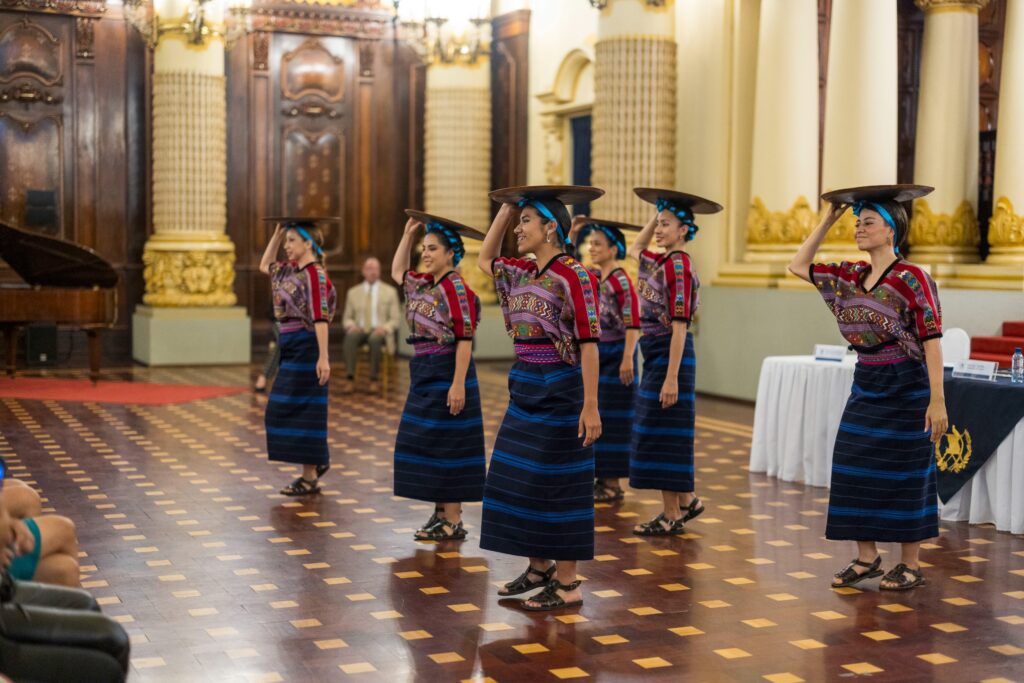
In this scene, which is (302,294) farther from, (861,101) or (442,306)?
(861,101)

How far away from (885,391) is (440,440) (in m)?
2.14

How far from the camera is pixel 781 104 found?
12492 mm

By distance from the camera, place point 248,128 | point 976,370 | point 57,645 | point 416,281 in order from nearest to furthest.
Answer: point 57,645 → point 416,281 → point 976,370 → point 248,128

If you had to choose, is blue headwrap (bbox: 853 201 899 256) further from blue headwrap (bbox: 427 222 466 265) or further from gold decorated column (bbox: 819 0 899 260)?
gold decorated column (bbox: 819 0 899 260)

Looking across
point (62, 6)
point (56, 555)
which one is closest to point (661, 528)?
point (56, 555)

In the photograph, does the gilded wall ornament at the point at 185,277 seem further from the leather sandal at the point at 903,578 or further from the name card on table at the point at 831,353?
the leather sandal at the point at 903,578

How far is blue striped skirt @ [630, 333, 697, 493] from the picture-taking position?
6.83m

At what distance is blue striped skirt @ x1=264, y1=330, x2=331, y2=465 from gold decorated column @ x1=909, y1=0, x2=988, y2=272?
648cm

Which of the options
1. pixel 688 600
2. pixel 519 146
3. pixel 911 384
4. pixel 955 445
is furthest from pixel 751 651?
pixel 519 146

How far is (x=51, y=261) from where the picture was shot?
12.9 meters

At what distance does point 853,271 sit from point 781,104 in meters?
7.24

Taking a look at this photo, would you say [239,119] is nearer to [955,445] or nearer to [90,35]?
[90,35]

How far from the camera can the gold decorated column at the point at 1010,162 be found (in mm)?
11391

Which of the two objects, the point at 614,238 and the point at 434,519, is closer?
the point at 434,519
